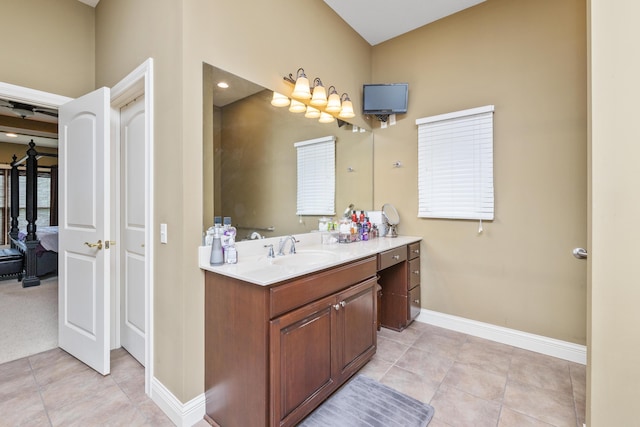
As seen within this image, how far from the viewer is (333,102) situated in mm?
2639

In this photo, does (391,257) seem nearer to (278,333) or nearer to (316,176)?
(316,176)

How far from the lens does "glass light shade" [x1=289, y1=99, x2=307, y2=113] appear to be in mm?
2377

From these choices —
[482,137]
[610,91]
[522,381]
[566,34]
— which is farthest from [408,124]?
[522,381]

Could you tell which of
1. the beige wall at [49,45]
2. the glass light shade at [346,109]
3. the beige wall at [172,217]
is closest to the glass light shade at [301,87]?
the glass light shade at [346,109]

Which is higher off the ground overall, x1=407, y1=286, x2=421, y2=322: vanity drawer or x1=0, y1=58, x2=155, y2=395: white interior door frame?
x1=0, y1=58, x2=155, y2=395: white interior door frame

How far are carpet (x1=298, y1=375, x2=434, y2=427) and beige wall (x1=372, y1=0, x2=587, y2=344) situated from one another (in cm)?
134

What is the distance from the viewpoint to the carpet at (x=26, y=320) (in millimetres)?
2441

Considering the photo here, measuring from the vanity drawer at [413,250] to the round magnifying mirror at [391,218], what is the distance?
24 cm

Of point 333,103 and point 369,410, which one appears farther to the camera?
point 333,103

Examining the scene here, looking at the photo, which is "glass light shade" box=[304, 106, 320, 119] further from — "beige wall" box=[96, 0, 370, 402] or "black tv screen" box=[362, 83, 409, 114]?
"black tv screen" box=[362, 83, 409, 114]

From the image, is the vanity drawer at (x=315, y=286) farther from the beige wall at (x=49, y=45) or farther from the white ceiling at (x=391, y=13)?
the beige wall at (x=49, y=45)

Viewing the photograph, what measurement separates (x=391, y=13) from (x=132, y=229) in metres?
3.02

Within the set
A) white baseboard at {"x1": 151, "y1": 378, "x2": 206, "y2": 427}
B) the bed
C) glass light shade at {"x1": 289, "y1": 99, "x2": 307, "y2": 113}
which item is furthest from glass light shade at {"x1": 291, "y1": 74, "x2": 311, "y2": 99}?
the bed

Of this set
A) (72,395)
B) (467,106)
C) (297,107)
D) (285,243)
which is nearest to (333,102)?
(297,107)
